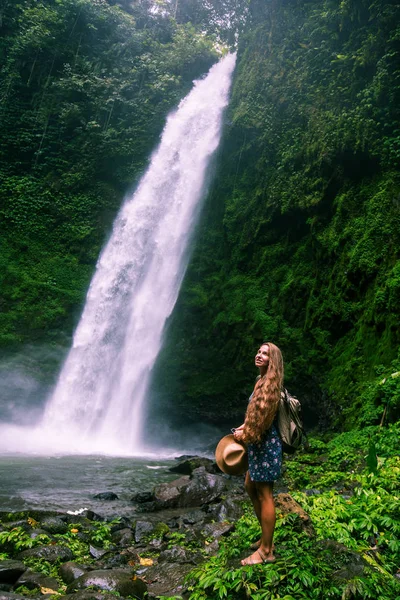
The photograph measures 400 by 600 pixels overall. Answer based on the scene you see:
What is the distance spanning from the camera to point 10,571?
3.30 m

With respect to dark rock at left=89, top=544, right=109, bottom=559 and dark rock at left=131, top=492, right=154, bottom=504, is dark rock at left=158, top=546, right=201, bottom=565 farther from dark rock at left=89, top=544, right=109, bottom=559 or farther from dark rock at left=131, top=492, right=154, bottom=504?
dark rock at left=131, top=492, right=154, bottom=504

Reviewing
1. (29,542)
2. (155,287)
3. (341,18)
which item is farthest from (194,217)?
(29,542)

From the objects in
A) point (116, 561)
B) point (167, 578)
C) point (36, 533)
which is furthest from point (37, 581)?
point (36, 533)

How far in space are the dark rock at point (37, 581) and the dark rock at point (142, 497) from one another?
2969mm

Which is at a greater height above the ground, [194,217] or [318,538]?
[194,217]

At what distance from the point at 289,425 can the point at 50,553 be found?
257 centimetres

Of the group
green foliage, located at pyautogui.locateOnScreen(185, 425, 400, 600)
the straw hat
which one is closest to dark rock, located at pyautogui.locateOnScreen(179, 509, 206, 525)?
green foliage, located at pyautogui.locateOnScreen(185, 425, 400, 600)

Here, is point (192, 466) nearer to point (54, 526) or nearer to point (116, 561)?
point (54, 526)

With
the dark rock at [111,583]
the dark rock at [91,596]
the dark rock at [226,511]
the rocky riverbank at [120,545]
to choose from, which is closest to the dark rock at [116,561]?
the rocky riverbank at [120,545]

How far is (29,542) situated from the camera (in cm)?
388

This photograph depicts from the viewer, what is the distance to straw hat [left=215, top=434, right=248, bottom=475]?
9.45 ft

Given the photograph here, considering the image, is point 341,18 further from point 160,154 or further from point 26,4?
point 26,4

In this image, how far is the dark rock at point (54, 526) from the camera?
4.43 meters

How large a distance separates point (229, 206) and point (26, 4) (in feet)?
49.6
